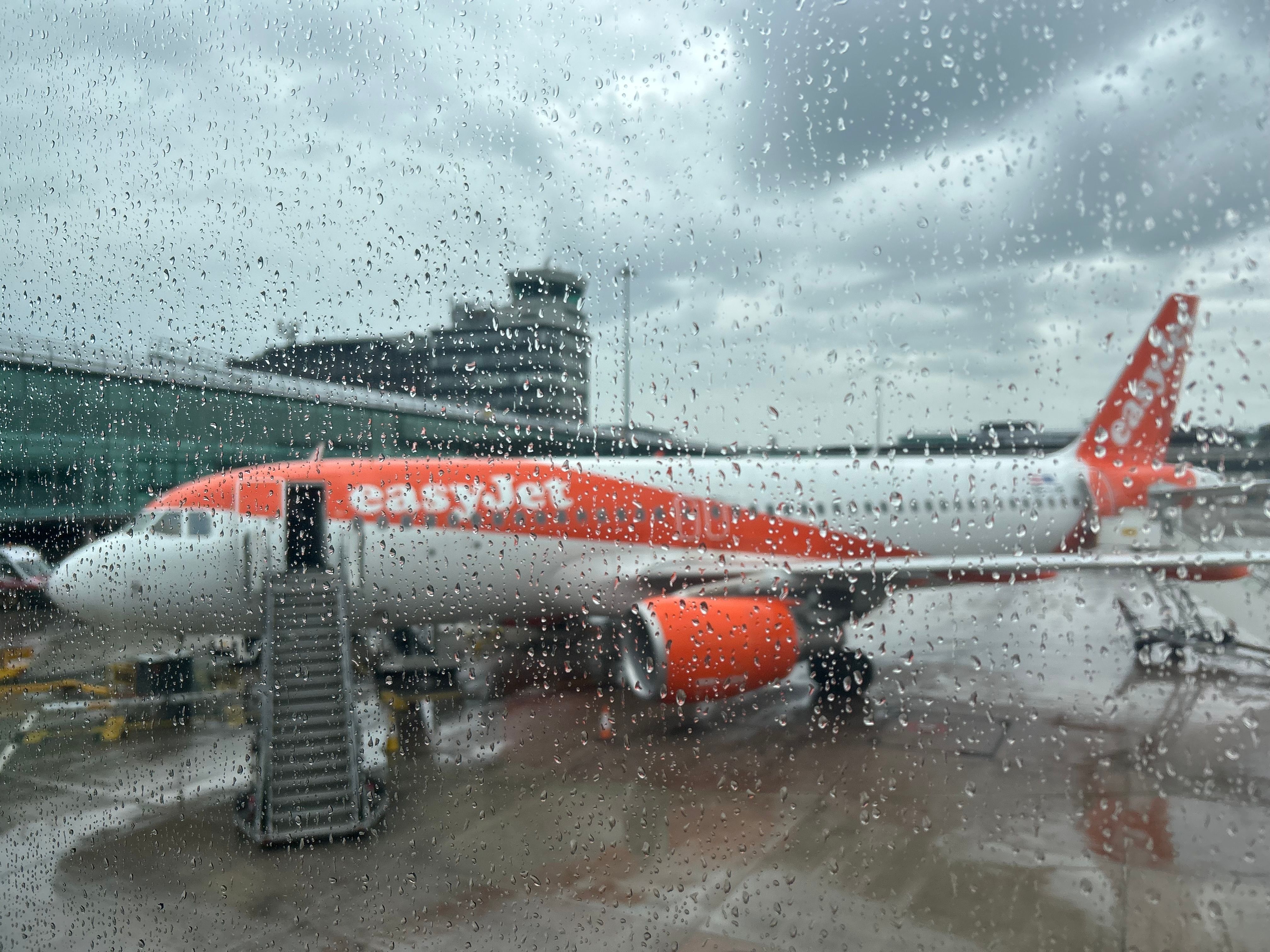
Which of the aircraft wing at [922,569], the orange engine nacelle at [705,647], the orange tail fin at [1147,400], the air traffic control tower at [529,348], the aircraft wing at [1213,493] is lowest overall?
the orange engine nacelle at [705,647]

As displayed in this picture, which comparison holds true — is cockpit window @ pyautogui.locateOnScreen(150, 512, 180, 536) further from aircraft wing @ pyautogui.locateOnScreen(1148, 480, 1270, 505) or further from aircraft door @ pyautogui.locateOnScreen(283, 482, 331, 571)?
aircraft wing @ pyautogui.locateOnScreen(1148, 480, 1270, 505)

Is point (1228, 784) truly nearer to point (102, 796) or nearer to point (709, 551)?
point (709, 551)

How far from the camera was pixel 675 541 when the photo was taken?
3.98 meters

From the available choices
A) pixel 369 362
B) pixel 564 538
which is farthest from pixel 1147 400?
pixel 369 362

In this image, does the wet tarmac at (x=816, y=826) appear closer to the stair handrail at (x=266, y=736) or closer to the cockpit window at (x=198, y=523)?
the stair handrail at (x=266, y=736)

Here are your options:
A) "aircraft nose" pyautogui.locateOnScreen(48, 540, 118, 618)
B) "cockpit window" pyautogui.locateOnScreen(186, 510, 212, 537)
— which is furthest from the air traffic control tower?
"aircraft nose" pyautogui.locateOnScreen(48, 540, 118, 618)

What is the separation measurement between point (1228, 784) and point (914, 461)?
32.8 inches

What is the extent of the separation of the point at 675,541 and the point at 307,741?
75.0 inches

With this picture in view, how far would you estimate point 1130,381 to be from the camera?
1275 mm

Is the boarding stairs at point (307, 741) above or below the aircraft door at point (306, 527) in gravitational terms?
below

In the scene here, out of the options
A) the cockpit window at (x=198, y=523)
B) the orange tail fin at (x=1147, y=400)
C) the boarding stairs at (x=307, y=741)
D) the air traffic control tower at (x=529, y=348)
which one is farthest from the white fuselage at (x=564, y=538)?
the boarding stairs at (x=307, y=741)

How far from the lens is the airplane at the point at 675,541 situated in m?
1.52

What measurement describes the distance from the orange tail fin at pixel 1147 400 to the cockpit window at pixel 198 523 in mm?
4905

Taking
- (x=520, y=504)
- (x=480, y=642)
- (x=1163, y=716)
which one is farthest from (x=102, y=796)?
(x=1163, y=716)
